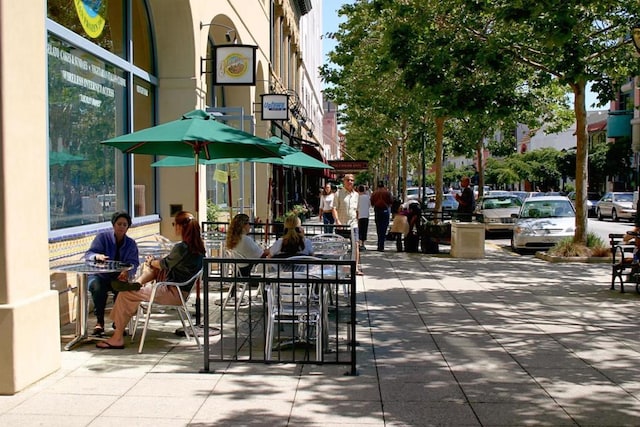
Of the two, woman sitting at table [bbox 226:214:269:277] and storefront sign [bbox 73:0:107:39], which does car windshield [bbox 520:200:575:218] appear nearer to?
woman sitting at table [bbox 226:214:269:277]

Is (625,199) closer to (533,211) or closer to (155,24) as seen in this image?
(533,211)

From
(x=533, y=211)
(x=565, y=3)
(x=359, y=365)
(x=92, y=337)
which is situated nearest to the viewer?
(x=359, y=365)

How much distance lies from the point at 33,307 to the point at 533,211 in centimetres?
1631

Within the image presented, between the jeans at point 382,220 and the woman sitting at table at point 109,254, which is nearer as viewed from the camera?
the woman sitting at table at point 109,254

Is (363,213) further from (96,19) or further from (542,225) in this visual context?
(96,19)

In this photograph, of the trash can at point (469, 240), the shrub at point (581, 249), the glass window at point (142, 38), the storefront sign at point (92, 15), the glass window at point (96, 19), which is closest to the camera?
the glass window at point (96, 19)

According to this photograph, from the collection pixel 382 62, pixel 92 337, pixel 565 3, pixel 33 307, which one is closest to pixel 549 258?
pixel 382 62

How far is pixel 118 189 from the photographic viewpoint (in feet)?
35.3

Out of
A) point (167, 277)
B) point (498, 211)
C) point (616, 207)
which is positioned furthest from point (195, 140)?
point (616, 207)

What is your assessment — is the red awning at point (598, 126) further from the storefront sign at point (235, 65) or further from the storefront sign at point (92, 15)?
the storefront sign at point (92, 15)

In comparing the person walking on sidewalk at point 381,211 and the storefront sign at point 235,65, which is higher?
the storefront sign at point 235,65

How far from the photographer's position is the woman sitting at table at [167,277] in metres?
7.02

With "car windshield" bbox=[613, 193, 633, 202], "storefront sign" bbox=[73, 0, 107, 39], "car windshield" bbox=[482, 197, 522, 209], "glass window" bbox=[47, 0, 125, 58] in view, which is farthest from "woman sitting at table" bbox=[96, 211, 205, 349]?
"car windshield" bbox=[613, 193, 633, 202]

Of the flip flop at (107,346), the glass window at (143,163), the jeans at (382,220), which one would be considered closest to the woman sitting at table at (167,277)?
the flip flop at (107,346)
